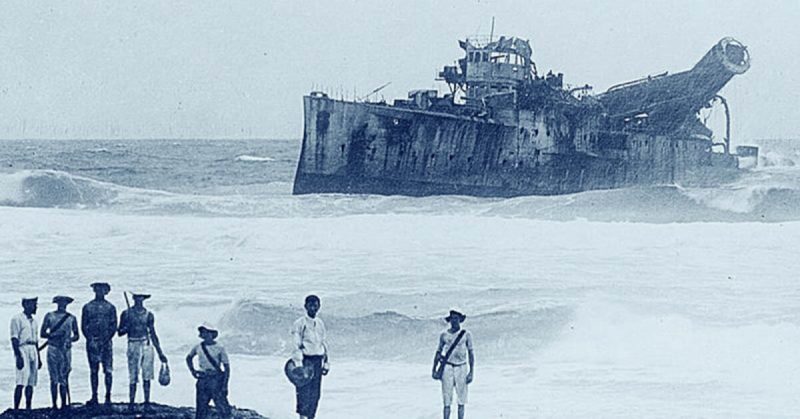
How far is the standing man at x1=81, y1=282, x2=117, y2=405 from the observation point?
29.5 feet

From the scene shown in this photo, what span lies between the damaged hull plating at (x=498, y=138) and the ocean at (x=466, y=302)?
9.53 m

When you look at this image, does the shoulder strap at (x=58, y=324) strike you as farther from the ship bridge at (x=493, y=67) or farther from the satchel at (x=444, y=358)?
the ship bridge at (x=493, y=67)

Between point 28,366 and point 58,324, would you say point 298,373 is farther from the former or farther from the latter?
point 28,366

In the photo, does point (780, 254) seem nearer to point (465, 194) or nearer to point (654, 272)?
point (654, 272)

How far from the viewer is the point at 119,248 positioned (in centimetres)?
1639

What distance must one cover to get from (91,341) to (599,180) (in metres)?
32.1

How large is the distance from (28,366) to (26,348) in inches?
7.4

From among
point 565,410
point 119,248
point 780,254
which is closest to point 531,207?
point 780,254

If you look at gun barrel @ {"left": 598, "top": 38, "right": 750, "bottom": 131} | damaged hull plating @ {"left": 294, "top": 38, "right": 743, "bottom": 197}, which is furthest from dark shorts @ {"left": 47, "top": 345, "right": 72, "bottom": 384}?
gun barrel @ {"left": 598, "top": 38, "right": 750, "bottom": 131}

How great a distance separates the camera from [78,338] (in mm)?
8859

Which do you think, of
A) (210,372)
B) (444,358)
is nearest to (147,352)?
(210,372)

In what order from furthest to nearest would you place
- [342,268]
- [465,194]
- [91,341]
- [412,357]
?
[465,194] → [342,268] → [412,357] → [91,341]

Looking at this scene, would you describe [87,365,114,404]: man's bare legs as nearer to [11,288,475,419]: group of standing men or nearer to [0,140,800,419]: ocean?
[11,288,475,419]: group of standing men

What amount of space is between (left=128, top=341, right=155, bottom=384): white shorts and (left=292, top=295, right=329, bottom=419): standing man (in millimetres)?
1919
